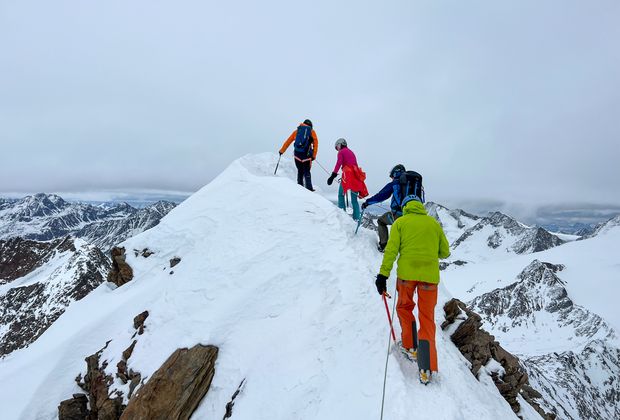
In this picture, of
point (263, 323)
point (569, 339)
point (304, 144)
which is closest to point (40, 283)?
point (304, 144)

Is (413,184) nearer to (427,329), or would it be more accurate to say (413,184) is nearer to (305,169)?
(427,329)

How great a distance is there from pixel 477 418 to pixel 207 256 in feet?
36.4

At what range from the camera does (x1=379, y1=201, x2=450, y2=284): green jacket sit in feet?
23.8

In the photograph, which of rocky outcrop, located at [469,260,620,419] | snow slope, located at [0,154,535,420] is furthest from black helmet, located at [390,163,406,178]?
rocky outcrop, located at [469,260,620,419]

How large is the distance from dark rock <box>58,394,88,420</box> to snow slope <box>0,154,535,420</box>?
1.56 feet

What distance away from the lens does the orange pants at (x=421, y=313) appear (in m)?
6.99

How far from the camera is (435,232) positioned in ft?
24.8

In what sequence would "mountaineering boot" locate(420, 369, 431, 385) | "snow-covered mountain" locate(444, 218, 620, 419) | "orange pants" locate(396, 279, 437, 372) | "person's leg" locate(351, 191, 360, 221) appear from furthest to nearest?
"snow-covered mountain" locate(444, 218, 620, 419), "person's leg" locate(351, 191, 360, 221), "orange pants" locate(396, 279, 437, 372), "mountaineering boot" locate(420, 369, 431, 385)

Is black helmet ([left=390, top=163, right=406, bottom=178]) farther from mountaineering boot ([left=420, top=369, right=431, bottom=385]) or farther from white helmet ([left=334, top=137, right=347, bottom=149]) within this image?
mountaineering boot ([left=420, top=369, right=431, bottom=385])

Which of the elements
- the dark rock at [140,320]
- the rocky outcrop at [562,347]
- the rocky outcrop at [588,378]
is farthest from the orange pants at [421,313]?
the rocky outcrop at [588,378]

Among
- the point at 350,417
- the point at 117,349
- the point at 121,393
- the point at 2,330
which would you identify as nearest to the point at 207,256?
the point at 117,349

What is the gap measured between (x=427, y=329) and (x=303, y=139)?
42.9 ft

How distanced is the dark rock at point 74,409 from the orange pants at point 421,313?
470 inches

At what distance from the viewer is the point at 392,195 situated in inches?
459
